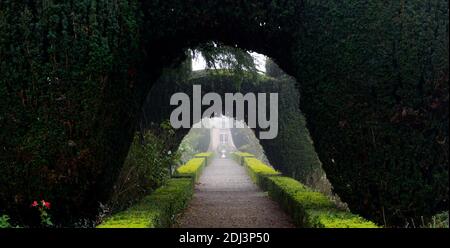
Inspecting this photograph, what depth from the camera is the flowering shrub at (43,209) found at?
19.7 feet

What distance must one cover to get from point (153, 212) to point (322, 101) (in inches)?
107

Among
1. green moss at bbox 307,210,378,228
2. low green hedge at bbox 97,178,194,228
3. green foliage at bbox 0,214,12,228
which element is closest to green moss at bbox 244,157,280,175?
low green hedge at bbox 97,178,194,228

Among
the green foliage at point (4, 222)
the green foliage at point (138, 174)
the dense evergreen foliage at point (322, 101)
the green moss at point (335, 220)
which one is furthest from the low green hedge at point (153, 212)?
the green moss at point (335, 220)

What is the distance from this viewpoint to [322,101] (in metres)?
6.94

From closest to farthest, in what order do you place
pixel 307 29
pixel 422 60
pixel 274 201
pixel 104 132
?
pixel 422 60 → pixel 104 132 → pixel 307 29 → pixel 274 201

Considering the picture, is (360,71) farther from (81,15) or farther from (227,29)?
(81,15)

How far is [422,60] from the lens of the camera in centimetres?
620

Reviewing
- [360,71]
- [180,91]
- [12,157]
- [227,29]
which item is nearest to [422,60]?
[360,71]

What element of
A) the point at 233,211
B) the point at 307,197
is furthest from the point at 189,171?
the point at 307,197

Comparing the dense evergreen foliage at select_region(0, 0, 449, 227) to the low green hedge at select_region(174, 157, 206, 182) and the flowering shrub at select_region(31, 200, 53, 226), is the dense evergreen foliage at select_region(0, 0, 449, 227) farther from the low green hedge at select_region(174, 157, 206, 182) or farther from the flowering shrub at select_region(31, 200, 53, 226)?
the low green hedge at select_region(174, 157, 206, 182)

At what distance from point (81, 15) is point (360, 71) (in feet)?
11.9

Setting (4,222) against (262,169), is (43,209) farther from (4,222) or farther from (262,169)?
(262,169)

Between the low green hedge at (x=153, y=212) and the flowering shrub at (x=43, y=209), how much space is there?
2.28 ft

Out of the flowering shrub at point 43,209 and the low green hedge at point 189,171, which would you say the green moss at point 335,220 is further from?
the low green hedge at point 189,171
